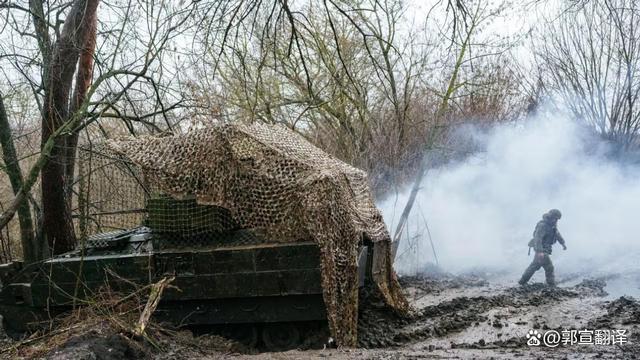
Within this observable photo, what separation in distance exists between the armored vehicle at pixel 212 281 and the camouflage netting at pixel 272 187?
293mm

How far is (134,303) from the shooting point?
834 centimetres

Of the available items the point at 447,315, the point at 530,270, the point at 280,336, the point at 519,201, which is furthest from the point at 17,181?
the point at 519,201

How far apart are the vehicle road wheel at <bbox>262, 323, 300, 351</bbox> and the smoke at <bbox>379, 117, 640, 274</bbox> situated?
787 centimetres

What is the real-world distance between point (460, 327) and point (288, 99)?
10.2m

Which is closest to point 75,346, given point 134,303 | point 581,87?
point 134,303

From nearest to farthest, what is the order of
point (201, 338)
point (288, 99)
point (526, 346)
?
point (526, 346)
point (201, 338)
point (288, 99)

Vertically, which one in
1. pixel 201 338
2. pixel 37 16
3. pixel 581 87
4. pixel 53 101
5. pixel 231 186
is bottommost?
pixel 201 338

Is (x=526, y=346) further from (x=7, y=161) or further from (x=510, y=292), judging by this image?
(x=7, y=161)

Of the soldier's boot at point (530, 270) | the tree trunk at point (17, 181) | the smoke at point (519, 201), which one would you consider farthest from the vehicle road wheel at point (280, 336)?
the smoke at point (519, 201)

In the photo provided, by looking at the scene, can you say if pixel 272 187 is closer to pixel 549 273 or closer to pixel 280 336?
pixel 280 336

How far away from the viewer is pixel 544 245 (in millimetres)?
13195

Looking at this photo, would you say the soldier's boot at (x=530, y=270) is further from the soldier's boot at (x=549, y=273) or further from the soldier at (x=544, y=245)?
the soldier's boot at (x=549, y=273)

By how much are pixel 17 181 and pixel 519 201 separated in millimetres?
13670

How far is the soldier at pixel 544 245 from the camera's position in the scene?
42.4ft
